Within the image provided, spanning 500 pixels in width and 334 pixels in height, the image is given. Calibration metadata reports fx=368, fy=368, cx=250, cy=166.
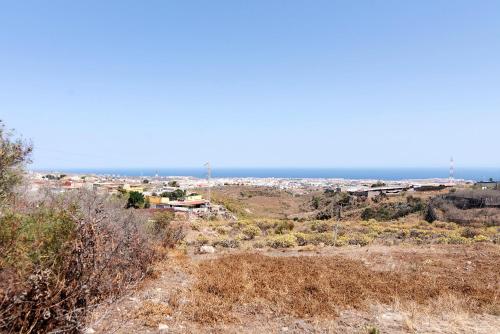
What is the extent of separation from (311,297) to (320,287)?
0.66m

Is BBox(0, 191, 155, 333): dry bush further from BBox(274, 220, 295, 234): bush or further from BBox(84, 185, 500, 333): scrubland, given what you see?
BBox(274, 220, 295, 234): bush

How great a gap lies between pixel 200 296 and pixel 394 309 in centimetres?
408

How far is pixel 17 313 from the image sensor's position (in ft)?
13.6

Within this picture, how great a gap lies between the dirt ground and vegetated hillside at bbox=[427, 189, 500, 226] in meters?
18.3

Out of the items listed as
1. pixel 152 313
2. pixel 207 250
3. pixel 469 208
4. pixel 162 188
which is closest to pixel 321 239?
pixel 207 250

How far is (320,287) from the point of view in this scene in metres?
8.63

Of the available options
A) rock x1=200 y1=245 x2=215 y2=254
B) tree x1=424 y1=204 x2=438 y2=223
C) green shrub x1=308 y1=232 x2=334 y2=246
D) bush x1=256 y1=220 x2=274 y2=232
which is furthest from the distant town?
tree x1=424 y1=204 x2=438 y2=223

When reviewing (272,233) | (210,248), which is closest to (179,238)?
(210,248)

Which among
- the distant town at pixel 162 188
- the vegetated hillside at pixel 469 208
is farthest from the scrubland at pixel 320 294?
the vegetated hillside at pixel 469 208

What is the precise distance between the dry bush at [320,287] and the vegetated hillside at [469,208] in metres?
19.3

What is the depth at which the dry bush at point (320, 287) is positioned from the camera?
754cm

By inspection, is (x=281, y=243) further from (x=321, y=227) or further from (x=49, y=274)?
(x=49, y=274)

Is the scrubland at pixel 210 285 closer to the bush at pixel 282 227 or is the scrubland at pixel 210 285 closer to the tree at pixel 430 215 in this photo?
the bush at pixel 282 227

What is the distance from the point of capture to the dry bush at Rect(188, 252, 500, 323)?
7535 millimetres
